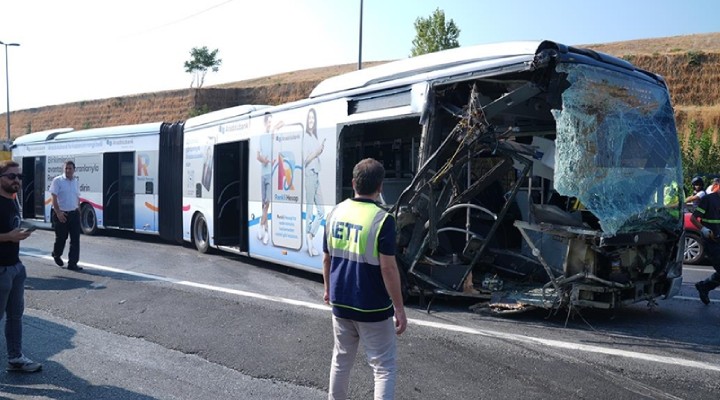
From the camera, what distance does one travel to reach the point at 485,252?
7727 millimetres

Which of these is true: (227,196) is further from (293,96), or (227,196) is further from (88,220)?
(293,96)

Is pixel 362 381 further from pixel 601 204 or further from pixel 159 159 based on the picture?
pixel 159 159

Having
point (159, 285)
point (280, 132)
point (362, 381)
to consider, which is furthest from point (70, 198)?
point (362, 381)

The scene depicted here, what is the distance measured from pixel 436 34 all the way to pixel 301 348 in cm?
4069

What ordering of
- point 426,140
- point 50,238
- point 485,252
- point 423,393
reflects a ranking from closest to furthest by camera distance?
point 423,393
point 426,140
point 485,252
point 50,238

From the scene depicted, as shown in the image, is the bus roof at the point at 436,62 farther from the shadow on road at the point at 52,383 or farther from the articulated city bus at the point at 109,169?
the articulated city bus at the point at 109,169

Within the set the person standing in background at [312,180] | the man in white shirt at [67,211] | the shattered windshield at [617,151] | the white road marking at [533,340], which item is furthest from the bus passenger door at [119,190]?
the shattered windshield at [617,151]

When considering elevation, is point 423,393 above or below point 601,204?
below

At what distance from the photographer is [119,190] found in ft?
53.3

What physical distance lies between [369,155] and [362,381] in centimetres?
501

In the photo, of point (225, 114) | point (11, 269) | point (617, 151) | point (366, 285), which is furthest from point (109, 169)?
point (366, 285)

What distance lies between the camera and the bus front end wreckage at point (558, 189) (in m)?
6.25

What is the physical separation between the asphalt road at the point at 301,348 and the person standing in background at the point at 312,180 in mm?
866

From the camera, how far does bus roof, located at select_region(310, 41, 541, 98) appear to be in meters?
6.74
